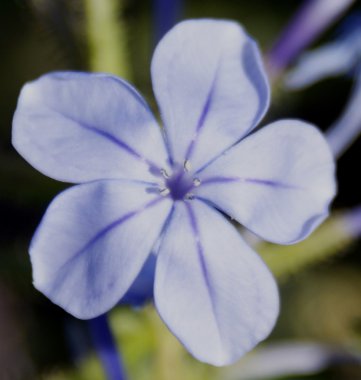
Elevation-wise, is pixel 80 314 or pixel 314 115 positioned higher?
pixel 314 115

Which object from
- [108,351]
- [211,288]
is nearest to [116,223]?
[211,288]

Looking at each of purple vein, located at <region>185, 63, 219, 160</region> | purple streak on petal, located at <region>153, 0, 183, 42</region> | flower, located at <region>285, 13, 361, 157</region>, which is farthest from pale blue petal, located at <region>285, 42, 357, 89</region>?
purple vein, located at <region>185, 63, 219, 160</region>

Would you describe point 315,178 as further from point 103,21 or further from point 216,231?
point 103,21


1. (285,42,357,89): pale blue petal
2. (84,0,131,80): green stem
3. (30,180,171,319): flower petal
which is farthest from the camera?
(285,42,357,89): pale blue petal

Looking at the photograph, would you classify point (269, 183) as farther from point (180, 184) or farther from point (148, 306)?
point (148, 306)

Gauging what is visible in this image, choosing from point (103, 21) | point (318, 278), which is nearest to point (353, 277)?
point (318, 278)

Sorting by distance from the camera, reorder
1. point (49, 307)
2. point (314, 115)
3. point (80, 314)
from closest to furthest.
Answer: point (80, 314)
point (49, 307)
point (314, 115)

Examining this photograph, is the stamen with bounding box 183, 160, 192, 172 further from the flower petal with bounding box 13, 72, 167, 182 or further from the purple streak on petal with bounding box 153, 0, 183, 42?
the purple streak on petal with bounding box 153, 0, 183, 42
